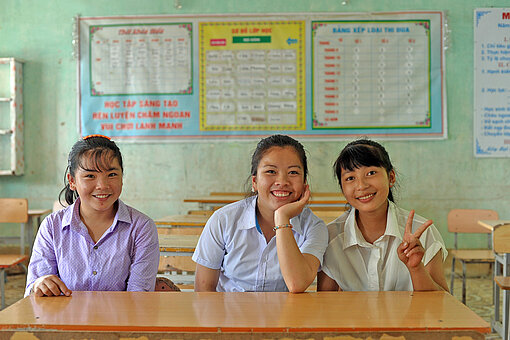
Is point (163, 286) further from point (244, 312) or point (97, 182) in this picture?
point (244, 312)

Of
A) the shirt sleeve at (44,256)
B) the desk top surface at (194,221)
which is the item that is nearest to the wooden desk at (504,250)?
the desk top surface at (194,221)

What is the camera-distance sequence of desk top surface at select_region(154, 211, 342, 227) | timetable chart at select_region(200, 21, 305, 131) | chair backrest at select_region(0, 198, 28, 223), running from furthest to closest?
timetable chart at select_region(200, 21, 305, 131)
chair backrest at select_region(0, 198, 28, 223)
desk top surface at select_region(154, 211, 342, 227)

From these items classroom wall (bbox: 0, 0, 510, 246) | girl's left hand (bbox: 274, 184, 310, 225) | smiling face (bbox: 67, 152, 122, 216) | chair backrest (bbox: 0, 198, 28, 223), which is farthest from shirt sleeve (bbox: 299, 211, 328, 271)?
classroom wall (bbox: 0, 0, 510, 246)

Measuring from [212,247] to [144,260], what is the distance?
0.74 ft

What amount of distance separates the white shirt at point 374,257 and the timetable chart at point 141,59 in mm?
3399

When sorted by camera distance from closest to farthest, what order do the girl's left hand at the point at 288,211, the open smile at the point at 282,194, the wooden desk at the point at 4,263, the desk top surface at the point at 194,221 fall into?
the girl's left hand at the point at 288,211 < the open smile at the point at 282,194 < the desk top surface at the point at 194,221 < the wooden desk at the point at 4,263

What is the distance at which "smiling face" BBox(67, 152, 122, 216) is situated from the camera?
1.68 metres

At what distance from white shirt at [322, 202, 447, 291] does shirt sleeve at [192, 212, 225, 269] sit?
35 centimetres

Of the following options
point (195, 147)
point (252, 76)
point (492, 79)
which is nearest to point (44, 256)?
point (195, 147)

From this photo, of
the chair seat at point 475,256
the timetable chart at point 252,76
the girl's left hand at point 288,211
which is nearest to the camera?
the girl's left hand at point 288,211

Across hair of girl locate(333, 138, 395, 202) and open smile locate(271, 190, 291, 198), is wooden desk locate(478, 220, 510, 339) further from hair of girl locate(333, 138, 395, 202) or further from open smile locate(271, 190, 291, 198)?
open smile locate(271, 190, 291, 198)

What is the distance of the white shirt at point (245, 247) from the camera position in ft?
5.49

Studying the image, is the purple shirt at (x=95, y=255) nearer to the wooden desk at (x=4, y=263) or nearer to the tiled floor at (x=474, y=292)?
the wooden desk at (x=4, y=263)

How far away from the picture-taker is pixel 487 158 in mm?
4652
